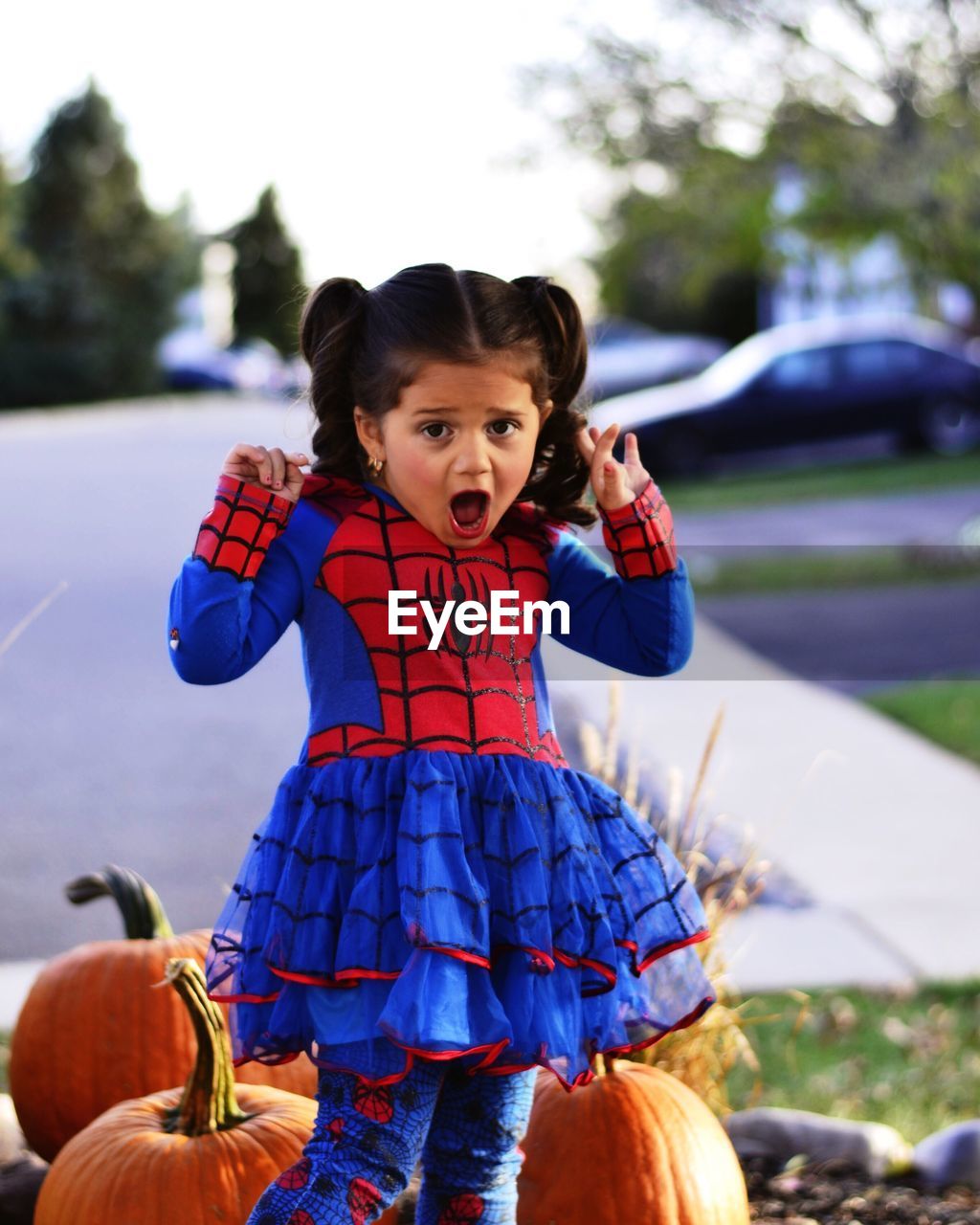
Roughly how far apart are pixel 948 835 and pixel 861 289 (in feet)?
34.5

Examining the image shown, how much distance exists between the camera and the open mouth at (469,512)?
217 cm

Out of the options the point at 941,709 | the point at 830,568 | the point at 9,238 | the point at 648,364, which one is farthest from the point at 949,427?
the point at 9,238

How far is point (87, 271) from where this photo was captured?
4334cm

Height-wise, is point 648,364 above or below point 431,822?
above

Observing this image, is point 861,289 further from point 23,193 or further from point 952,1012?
point 23,193

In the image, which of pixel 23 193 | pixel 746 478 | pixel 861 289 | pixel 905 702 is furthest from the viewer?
pixel 23 193

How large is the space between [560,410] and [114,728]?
5.95m

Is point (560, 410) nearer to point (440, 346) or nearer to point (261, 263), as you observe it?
point (440, 346)

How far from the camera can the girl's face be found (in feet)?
7.06

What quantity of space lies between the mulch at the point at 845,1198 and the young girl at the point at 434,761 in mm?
929

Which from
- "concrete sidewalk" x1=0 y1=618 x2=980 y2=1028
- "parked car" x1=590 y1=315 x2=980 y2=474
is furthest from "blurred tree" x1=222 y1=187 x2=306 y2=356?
"concrete sidewalk" x1=0 y1=618 x2=980 y2=1028

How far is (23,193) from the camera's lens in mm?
43406

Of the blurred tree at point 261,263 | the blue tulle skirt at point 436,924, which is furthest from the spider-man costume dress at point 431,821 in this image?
the blurred tree at point 261,263

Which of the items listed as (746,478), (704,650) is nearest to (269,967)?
(704,650)
